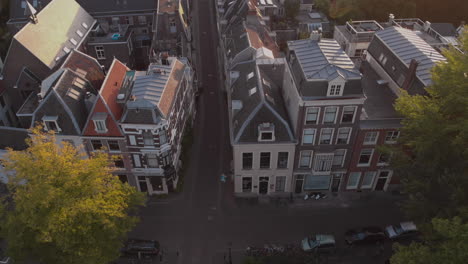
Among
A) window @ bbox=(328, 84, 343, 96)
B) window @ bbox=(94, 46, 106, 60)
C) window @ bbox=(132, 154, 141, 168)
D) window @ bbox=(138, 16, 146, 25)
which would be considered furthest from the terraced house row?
window @ bbox=(138, 16, 146, 25)

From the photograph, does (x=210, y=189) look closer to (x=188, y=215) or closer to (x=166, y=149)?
(x=188, y=215)

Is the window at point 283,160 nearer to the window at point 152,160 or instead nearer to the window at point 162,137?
the window at point 162,137

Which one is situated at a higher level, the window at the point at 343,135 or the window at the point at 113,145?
the window at the point at 343,135

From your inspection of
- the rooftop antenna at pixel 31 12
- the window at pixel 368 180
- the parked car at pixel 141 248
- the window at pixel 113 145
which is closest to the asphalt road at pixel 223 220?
the parked car at pixel 141 248

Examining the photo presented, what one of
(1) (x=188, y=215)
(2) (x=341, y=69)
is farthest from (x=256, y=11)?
(1) (x=188, y=215)

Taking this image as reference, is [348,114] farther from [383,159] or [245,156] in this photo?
[245,156]

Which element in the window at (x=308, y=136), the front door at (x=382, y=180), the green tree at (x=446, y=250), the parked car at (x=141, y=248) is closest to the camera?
the green tree at (x=446, y=250)

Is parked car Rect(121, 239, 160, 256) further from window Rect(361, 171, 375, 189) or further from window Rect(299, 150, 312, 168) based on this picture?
window Rect(361, 171, 375, 189)
